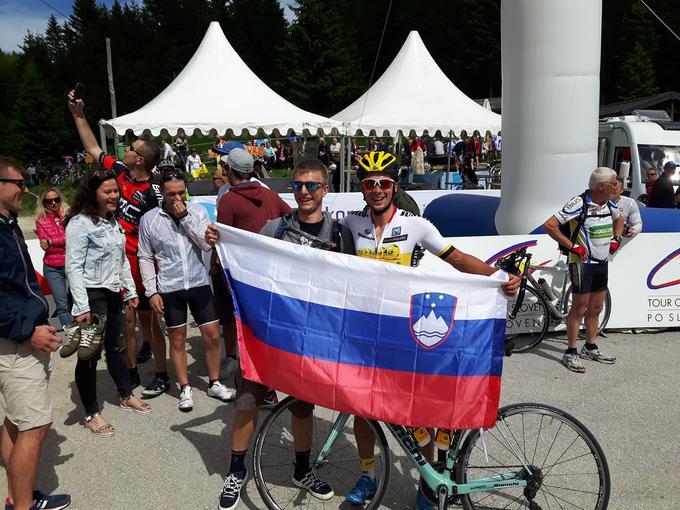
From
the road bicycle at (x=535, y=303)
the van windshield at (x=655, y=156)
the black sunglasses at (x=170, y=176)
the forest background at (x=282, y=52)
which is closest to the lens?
the black sunglasses at (x=170, y=176)

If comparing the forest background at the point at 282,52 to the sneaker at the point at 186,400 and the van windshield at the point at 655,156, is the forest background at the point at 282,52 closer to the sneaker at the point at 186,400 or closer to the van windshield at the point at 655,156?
the van windshield at the point at 655,156

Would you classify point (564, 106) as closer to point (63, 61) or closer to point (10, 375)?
point (10, 375)

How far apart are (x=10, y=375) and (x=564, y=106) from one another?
7168mm

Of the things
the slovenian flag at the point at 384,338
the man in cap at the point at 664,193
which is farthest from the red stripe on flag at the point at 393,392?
the man in cap at the point at 664,193

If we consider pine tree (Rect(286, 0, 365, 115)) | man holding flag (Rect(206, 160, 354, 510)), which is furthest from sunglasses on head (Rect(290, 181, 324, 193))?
pine tree (Rect(286, 0, 365, 115))

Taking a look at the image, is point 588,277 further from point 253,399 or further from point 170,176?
point 170,176

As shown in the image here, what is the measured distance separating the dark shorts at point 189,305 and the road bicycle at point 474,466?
4.75ft

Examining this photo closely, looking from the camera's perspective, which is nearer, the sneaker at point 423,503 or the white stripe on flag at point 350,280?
the white stripe on flag at point 350,280

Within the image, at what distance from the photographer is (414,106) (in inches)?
662

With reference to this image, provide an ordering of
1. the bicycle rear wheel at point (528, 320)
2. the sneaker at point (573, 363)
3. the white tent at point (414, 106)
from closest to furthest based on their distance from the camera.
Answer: the sneaker at point (573, 363) → the bicycle rear wheel at point (528, 320) → the white tent at point (414, 106)

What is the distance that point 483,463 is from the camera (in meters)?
4.11

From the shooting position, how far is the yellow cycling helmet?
3.52m

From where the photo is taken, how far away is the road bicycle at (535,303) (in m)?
6.87

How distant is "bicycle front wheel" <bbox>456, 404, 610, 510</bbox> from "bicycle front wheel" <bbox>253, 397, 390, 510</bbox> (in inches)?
20.2
